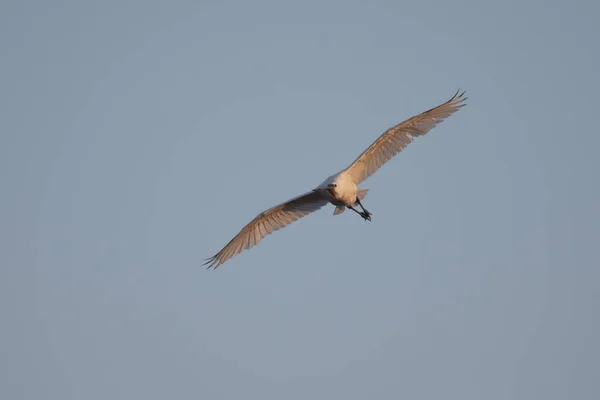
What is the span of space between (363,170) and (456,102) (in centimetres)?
349

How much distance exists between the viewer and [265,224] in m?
36.3

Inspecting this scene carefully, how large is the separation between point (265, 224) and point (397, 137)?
535 centimetres

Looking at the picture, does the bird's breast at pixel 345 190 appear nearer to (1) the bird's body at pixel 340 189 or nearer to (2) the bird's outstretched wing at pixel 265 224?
(1) the bird's body at pixel 340 189

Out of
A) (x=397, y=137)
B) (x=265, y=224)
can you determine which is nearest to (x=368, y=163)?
(x=397, y=137)

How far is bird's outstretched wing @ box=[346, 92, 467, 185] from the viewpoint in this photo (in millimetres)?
33844

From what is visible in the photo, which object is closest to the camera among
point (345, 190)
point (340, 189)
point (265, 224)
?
point (340, 189)

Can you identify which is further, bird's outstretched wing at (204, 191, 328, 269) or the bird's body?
bird's outstretched wing at (204, 191, 328, 269)

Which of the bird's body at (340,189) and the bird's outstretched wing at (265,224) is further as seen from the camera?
the bird's outstretched wing at (265,224)

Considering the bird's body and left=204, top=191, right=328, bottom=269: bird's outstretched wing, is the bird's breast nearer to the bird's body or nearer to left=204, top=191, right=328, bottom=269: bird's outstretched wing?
the bird's body

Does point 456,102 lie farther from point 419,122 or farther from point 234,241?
point 234,241

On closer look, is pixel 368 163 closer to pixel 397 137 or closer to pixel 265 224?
pixel 397 137

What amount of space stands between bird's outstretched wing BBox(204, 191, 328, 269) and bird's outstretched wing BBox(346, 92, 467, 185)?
2255 mm

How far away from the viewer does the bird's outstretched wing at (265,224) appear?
118 feet

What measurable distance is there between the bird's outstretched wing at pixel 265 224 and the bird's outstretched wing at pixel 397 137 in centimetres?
226
